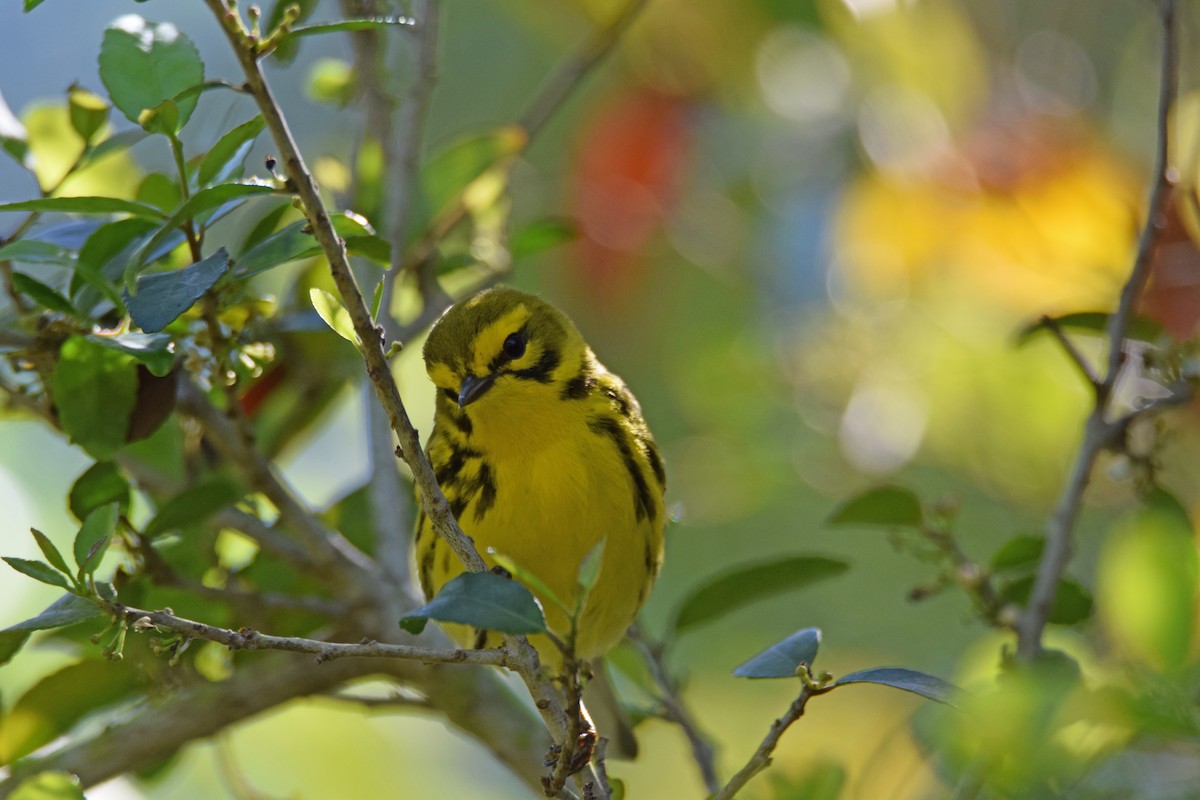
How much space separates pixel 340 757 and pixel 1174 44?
2.21 metres

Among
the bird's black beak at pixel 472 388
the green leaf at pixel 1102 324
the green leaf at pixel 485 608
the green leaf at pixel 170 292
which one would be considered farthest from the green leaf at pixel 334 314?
the green leaf at pixel 1102 324

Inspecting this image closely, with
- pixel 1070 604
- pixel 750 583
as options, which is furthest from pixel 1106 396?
pixel 750 583

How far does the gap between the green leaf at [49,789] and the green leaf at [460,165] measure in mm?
962

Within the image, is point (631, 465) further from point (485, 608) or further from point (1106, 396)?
point (485, 608)

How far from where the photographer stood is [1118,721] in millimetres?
882

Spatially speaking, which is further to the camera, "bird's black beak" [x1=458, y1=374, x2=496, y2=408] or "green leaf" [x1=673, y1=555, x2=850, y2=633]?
"bird's black beak" [x1=458, y1=374, x2=496, y2=408]

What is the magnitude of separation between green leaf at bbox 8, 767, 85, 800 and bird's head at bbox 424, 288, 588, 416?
0.70 m

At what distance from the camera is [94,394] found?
143 centimetres

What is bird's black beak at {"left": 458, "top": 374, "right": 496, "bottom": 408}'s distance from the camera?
181 cm

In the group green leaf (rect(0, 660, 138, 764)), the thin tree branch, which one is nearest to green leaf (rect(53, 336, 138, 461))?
green leaf (rect(0, 660, 138, 764))

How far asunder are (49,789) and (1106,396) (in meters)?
1.23

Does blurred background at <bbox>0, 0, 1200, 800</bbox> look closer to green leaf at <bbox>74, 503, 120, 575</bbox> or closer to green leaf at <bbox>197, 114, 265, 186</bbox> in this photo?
green leaf at <bbox>197, 114, 265, 186</bbox>

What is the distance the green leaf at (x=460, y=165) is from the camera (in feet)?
6.52

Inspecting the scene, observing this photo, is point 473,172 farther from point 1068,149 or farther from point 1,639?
point 1068,149
